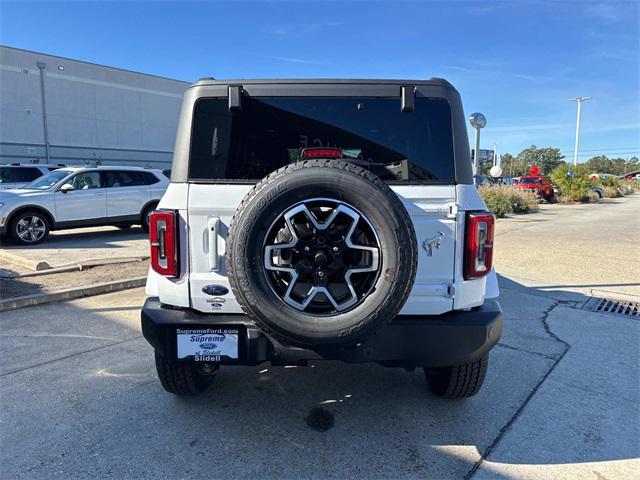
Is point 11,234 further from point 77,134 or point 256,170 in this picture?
point 77,134

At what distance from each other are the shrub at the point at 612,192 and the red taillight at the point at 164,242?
41.2 metres

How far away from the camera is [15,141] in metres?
30.9

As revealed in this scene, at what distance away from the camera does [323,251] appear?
2320 mm

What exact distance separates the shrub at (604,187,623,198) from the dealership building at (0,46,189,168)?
37.5m

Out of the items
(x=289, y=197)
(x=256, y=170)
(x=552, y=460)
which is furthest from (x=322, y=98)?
(x=552, y=460)

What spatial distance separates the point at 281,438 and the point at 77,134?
125 ft

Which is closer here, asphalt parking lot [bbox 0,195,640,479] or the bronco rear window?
asphalt parking lot [bbox 0,195,640,479]

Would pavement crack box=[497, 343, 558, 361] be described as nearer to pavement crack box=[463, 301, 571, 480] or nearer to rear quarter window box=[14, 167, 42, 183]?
pavement crack box=[463, 301, 571, 480]

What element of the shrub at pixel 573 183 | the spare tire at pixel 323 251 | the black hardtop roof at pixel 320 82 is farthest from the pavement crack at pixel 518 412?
the shrub at pixel 573 183

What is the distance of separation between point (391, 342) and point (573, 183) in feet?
98.5

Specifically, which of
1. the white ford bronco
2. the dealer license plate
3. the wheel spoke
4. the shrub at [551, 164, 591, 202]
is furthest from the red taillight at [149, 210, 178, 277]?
the shrub at [551, 164, 591, 202]

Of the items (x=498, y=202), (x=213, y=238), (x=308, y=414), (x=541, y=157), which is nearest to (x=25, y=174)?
(x=213, y=238)

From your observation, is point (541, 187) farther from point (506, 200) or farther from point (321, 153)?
point (321, 153)

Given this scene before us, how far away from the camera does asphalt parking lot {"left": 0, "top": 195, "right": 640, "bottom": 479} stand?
2.49 metres
